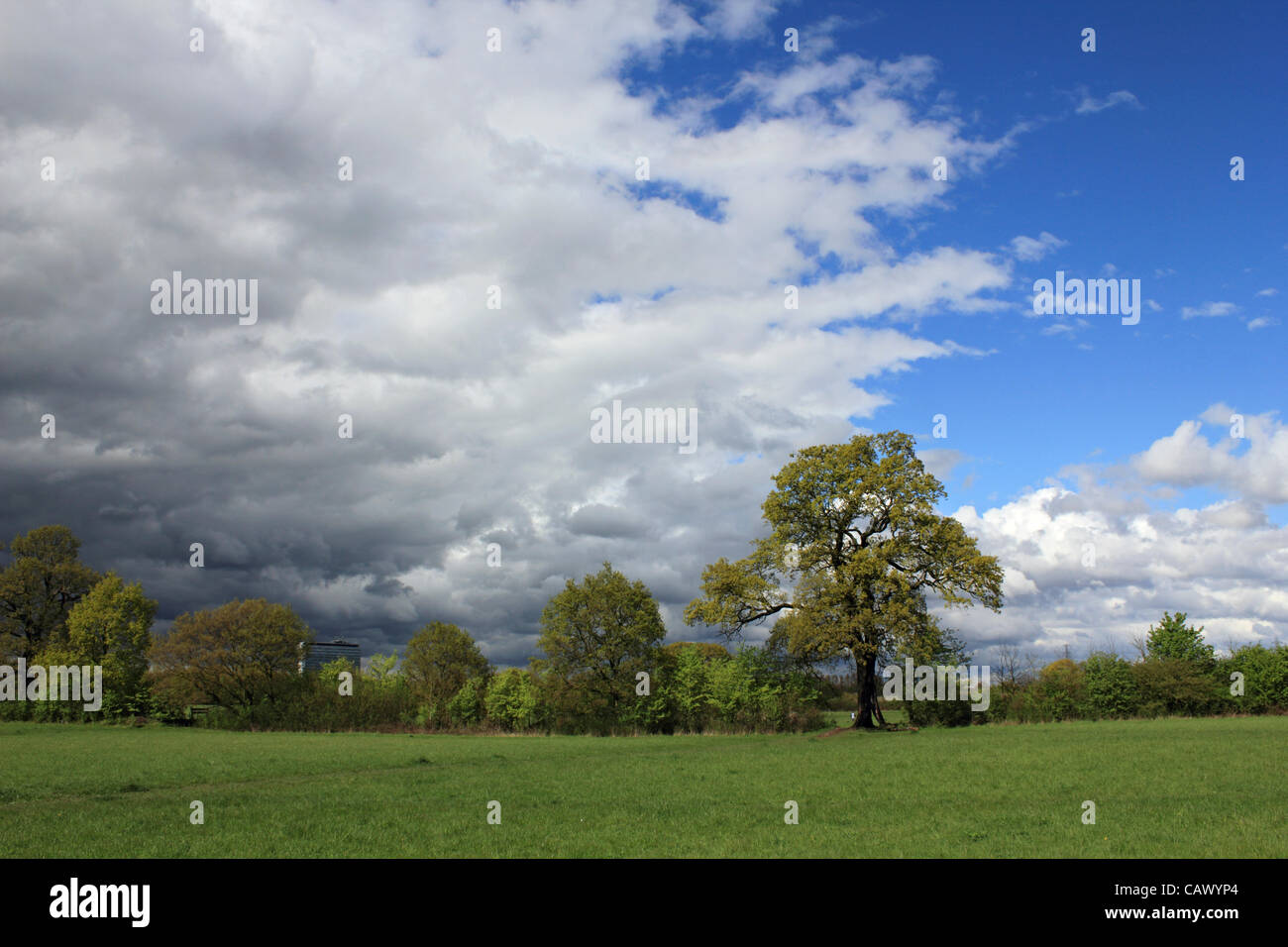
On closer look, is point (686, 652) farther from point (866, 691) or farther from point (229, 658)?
point (229, 658)

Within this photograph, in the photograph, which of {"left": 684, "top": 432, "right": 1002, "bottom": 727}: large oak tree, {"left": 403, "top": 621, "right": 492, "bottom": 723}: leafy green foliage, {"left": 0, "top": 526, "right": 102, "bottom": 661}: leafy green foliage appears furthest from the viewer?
{"left": 403, "top": 621, "right": 492, "bottom": 723}: leafy green foliage

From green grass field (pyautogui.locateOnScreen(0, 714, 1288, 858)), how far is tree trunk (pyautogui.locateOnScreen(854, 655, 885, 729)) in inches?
493

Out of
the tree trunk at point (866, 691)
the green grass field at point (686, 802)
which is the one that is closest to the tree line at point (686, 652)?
the tree trunk at point (866, 691)

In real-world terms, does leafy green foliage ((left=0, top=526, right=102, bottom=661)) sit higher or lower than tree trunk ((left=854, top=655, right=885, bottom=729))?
higher

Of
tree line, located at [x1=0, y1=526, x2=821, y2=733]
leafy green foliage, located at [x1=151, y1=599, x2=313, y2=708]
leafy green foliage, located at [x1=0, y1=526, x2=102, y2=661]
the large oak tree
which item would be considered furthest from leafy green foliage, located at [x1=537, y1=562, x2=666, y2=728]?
leafy green foliage, located at [x1=0, y1=526, x2=102, y2=661]

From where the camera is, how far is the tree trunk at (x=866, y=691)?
4281 centimetres

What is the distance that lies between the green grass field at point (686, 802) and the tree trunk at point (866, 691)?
12521mm

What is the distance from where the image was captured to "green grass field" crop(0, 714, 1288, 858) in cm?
A: 1238

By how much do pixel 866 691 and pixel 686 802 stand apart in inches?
1133

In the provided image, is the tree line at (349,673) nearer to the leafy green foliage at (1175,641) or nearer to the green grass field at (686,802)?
the green grass field at (686,802)

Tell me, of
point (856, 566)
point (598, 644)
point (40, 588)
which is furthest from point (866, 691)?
point (40, 588)

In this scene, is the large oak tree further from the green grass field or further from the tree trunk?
the green grass field
